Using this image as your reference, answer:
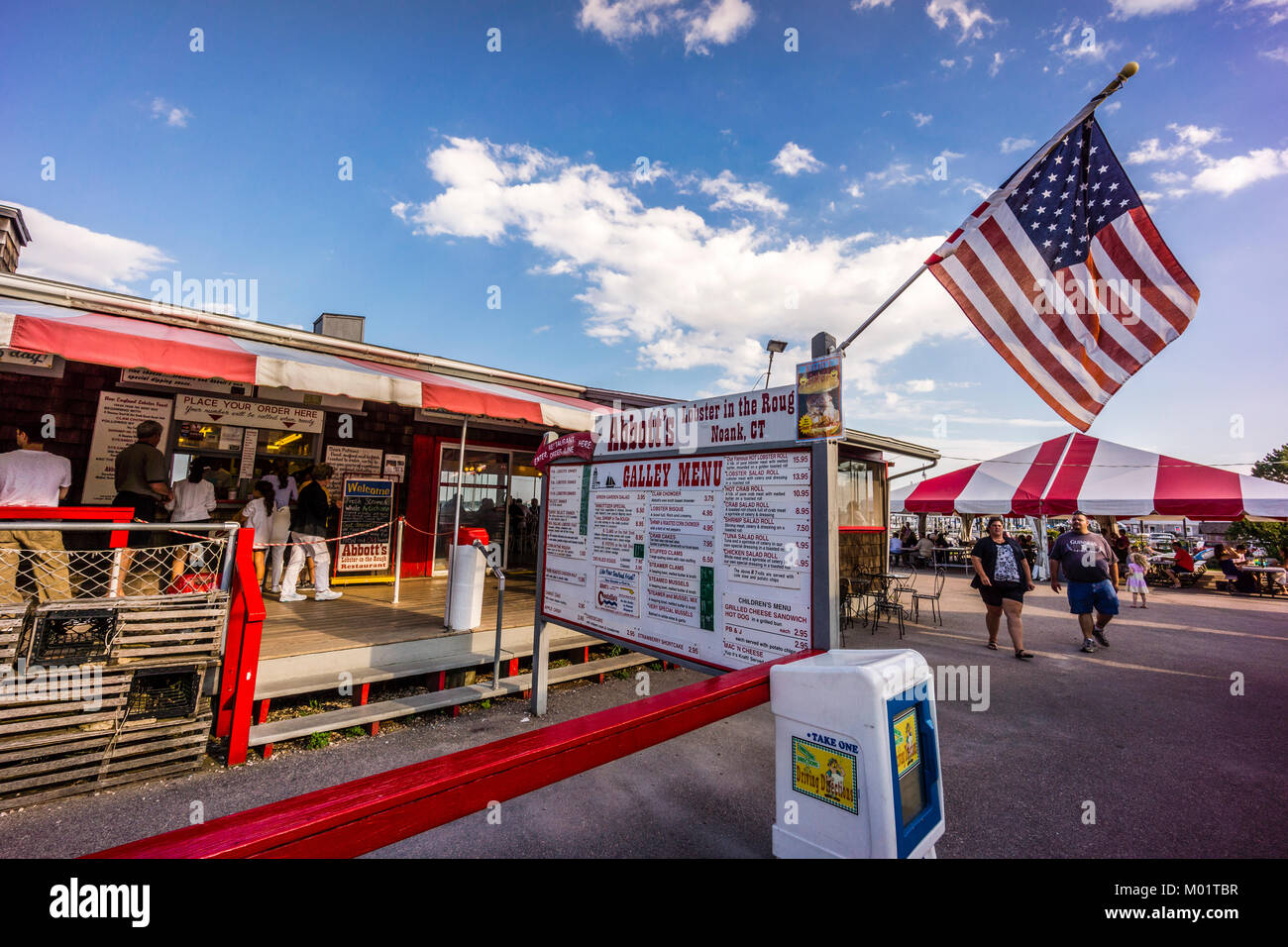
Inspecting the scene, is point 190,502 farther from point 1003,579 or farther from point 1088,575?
point 1088,575

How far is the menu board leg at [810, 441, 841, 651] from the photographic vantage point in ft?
9.41

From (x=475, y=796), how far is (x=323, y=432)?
9126 mm

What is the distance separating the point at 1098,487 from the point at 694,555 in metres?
14.3

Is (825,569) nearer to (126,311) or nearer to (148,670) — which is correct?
(148,670)

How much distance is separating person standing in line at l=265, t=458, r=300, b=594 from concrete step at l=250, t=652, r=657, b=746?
3767mm

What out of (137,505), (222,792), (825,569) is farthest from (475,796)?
(137,505)

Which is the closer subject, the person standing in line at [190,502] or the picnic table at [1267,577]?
the person standing in line at [190,502]

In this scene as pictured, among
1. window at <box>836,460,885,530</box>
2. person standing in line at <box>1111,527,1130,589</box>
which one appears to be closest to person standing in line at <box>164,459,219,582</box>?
window at <box>836,460,885,530</box>

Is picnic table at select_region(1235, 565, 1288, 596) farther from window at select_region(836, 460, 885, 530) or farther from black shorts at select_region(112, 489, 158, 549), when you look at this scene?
black shorts at select_region(112, 489, 158, 549)

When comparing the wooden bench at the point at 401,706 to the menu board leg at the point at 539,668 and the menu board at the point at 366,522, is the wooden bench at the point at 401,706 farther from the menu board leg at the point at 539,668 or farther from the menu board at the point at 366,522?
the menu board at the point at 366,522

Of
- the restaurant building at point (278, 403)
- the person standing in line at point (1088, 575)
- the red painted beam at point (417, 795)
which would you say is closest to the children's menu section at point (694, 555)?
the red painted beam at point (417, 795)

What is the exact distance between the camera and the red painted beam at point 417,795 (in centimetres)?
87

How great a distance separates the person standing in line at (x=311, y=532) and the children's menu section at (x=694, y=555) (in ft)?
14.2
